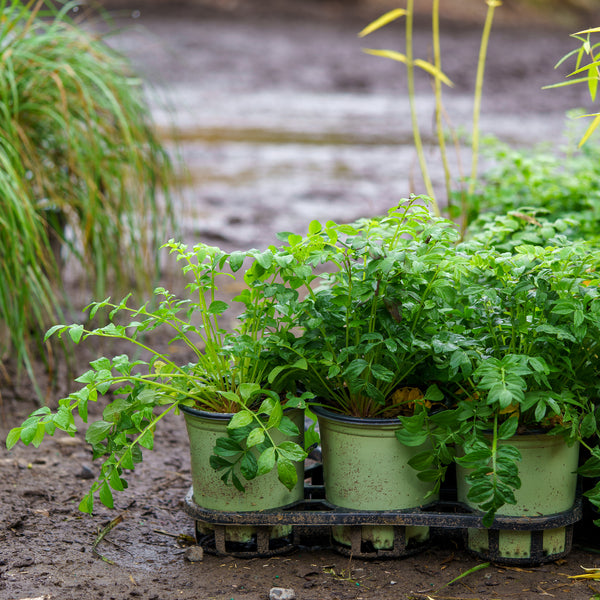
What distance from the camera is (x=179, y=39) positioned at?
12.5 meters

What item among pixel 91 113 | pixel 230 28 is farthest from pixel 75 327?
pixel 230 28

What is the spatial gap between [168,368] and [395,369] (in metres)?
0.48

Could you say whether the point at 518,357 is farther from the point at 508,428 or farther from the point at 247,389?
the point at 247,389

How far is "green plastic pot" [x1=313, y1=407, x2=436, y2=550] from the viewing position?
1547mm

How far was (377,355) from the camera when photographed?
1.56m

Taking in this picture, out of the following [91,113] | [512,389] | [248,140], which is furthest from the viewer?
[248,140]

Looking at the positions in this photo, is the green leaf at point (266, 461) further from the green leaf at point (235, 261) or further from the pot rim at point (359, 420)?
the green leaf at point (235, 261)

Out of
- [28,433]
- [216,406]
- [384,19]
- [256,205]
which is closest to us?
[28,433]

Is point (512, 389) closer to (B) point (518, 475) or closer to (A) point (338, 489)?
(B) point (518, 475)

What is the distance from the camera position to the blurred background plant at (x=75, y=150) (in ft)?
8.05

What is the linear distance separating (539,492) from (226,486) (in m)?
0.63

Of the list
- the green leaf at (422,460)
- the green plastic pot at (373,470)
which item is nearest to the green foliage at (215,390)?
the green plastic pot at (373,470)

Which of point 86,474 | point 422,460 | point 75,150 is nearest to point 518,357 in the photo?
point 422,460

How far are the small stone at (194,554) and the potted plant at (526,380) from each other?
563 millimetres
